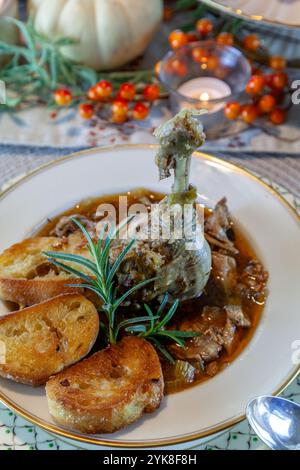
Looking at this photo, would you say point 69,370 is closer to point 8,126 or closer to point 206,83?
point 8,126

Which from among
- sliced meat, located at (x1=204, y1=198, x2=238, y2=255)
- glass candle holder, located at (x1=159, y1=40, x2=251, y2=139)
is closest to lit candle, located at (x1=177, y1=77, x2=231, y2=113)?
glass candle holder, located at (x1=159, y1=40, x2=251, y2=139)

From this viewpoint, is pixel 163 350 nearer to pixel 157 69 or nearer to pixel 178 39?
pixel 157 69

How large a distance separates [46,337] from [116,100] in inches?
57.7

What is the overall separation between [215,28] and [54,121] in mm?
1111

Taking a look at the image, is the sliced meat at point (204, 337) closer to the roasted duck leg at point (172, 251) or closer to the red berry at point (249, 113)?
the roasted duck leg at point (172, 251)

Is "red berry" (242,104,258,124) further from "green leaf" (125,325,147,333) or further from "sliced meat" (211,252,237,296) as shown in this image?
"green leaf" (125,325,147,333)

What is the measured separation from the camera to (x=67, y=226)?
2.23 metres

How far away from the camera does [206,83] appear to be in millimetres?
2953

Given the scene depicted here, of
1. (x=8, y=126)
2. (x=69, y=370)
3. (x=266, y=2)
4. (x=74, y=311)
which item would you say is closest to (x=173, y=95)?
(x=266, y=2)

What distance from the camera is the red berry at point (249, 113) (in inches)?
113

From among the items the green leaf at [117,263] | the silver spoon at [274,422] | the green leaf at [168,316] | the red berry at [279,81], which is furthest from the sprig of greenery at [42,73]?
the silver spoon at [274,422]

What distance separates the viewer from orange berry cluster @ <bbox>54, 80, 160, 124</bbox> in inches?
112
